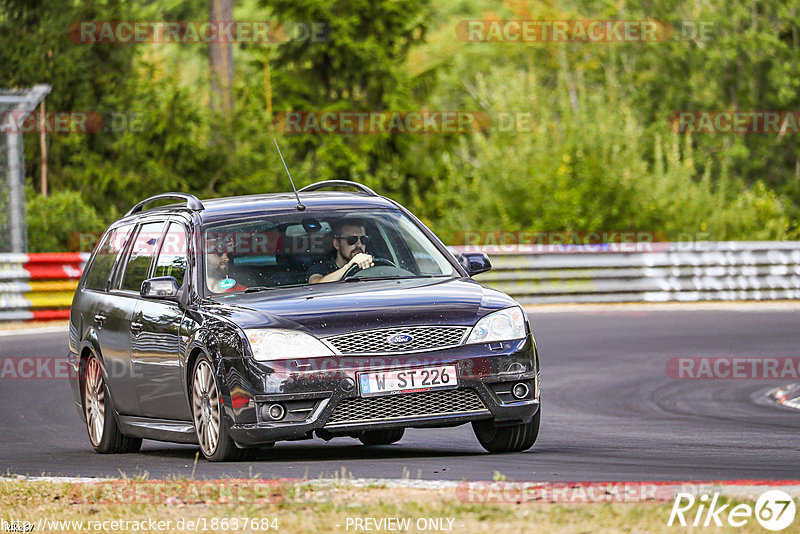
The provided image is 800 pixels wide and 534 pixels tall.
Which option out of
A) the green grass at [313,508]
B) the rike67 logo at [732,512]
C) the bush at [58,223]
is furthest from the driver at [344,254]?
the bush at [58,223]

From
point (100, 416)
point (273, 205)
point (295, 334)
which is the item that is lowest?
point (100, 416)

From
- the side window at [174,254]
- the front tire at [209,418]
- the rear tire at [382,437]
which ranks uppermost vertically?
the side window at [174,254]

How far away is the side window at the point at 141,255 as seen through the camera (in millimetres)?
10523

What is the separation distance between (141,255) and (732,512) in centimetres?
569

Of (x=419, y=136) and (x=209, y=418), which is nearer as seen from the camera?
(x=209, y=418)

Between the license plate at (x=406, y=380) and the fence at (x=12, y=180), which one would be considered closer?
the license plate at (x=406, y=380)

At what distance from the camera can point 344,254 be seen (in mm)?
9781

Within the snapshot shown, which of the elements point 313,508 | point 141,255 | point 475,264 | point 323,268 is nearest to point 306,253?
point 323,268

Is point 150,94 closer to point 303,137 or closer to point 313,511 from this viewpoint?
point 303,137

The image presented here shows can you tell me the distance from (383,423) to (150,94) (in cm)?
2464

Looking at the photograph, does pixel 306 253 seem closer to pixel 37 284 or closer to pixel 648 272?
pixel 37 284

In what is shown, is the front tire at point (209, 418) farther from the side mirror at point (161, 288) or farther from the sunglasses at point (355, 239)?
the sunglasses at point (355, 239)

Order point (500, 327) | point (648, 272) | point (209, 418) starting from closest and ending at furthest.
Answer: point (500, 327)
point (209, 418)
point (648, 272)

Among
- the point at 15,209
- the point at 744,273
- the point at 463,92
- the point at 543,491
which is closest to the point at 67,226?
the point at 15,209
